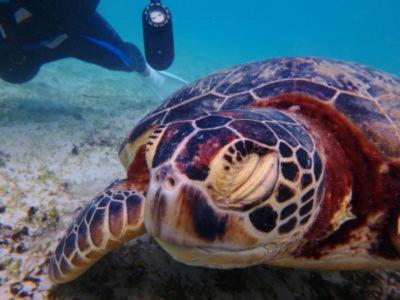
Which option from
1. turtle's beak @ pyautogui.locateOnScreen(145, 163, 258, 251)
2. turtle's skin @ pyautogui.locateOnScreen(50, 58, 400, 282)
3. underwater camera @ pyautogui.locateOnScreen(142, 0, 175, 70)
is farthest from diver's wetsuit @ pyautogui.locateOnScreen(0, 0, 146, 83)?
turtle's beak @ pyautogui.locateOnScreen(145, 163, 258, 251)

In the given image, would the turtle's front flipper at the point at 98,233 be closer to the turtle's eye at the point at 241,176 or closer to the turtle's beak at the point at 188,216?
the turtle's beak at the point at 188,216

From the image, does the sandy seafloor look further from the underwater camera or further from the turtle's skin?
the underwater camera

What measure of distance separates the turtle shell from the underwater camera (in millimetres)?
3924

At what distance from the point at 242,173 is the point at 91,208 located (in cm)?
130

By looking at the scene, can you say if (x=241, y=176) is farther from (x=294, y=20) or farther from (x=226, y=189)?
(x=294, y=20)

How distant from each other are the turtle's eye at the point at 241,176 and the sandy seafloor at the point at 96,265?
1.13 metres

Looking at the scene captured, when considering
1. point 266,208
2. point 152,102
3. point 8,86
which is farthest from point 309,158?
point 8,86

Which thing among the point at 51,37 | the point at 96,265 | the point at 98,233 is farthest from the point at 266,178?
the point at 51,37

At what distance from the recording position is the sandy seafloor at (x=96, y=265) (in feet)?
6.56

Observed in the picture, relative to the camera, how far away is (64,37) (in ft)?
19.6

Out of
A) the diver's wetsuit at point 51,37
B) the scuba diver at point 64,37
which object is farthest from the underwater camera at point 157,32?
the diver's wetsuit at point 51,37

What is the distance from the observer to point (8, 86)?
7484mm

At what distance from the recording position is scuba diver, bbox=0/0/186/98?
5309 mm

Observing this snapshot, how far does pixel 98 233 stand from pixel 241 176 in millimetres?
1115
